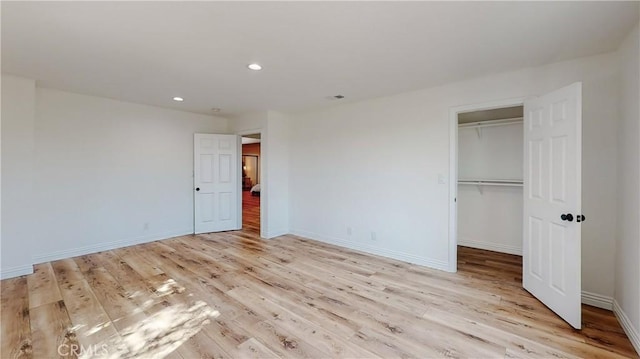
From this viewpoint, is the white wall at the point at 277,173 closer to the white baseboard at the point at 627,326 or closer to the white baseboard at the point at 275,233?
the white baseboard at the point at 275,233

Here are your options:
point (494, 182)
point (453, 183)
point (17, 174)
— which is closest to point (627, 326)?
point (453, 183)

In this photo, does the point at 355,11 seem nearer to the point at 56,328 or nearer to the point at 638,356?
the point at 638,356

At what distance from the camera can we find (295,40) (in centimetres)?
231

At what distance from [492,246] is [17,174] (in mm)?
6638

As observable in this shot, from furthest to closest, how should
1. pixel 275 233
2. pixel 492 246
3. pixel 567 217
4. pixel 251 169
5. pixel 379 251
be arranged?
pixel 251 169
pixel 275 233
pixel 492 246
pixel 379 251
pixel 567 217

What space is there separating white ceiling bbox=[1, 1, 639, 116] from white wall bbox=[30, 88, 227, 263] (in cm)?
69

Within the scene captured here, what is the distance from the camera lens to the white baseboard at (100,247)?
380 cm

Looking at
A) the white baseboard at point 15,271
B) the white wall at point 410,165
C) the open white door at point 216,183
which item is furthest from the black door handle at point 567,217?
the white baseboard at point 15,271

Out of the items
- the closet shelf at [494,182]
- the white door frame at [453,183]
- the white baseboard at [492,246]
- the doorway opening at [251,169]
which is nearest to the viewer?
the white door frame at [453,183]

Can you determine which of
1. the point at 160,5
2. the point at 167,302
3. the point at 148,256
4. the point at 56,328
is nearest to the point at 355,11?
the point at 160,5

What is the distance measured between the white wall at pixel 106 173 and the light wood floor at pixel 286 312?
56 cm

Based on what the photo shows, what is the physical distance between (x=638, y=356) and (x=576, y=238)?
83 cm

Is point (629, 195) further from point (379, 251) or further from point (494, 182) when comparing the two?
point (379, 251)

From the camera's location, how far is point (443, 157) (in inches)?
139
